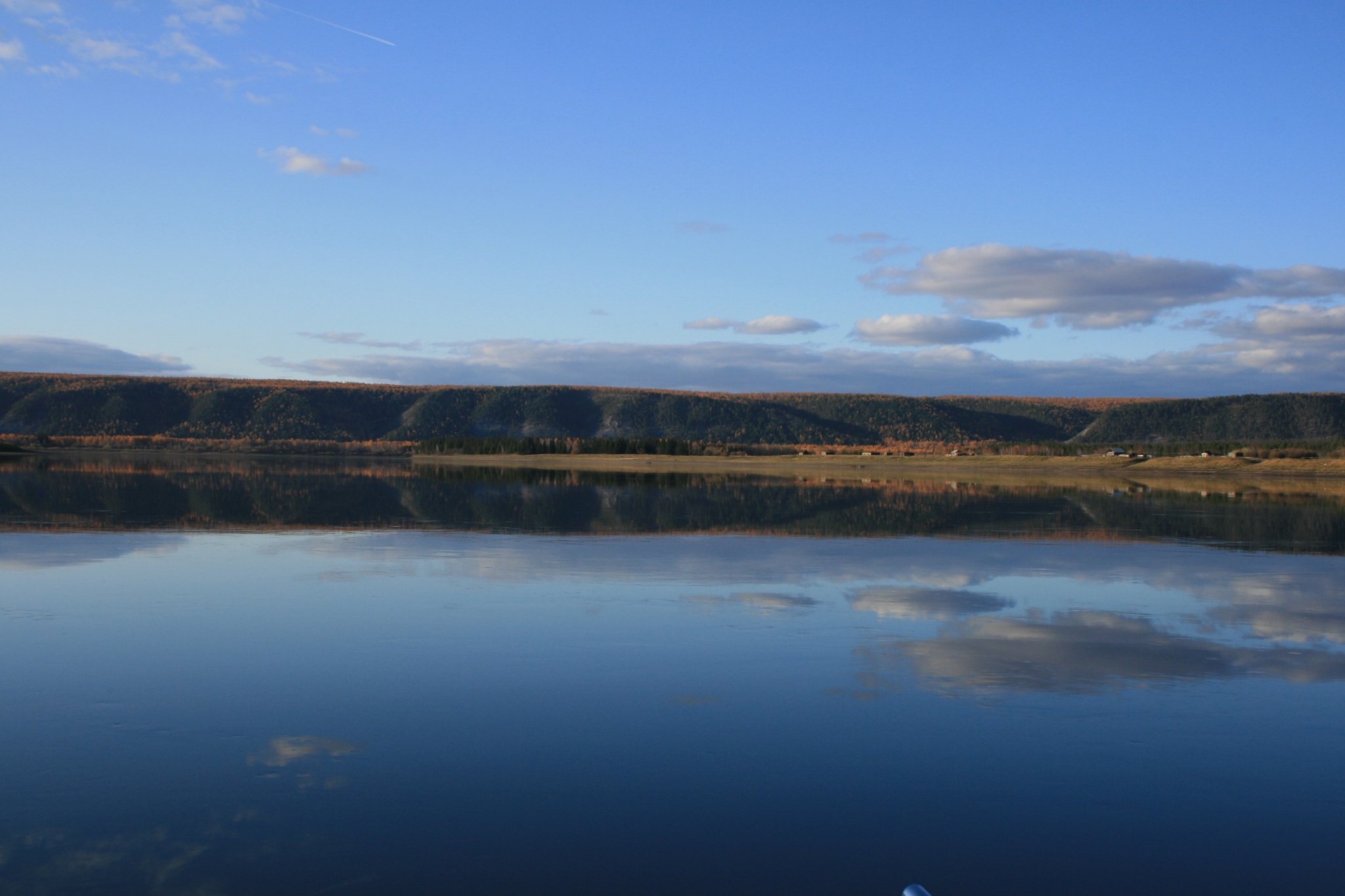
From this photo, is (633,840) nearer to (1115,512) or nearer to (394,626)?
(394,626)

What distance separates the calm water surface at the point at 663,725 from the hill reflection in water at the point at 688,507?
6.78 meters

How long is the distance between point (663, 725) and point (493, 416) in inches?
7260

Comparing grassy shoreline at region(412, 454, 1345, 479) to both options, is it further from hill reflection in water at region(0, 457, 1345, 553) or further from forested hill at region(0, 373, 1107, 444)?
forested hill at region(0, 373, 1107, 444)

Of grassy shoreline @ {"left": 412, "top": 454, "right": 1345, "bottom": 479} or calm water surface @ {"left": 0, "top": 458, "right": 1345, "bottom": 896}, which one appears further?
grassy shoreline @ {"left": 412, "top": 454, "right": 1345, "bottom": 479}

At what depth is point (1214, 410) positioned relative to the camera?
16612 cm

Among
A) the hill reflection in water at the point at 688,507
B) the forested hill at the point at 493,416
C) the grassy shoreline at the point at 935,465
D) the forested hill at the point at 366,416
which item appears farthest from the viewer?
the forested hill at the point at 366,416

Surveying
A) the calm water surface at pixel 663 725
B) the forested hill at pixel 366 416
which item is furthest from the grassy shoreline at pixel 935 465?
the forested hill at pixel 366 416

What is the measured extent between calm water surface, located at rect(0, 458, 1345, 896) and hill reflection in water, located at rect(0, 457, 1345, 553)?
22.2 feet

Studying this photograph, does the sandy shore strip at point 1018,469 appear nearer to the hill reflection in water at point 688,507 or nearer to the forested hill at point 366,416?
the hill reflection in water at point 688,507

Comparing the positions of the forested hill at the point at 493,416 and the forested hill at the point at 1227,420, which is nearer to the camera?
the forested hill at the point at 1227,420

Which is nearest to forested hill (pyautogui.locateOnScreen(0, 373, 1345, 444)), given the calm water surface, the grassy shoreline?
the grassy shoreline

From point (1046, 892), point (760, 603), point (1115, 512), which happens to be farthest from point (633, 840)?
point (1115, 512)

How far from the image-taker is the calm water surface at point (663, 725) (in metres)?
5.32

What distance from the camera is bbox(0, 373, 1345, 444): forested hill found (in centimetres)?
16238
